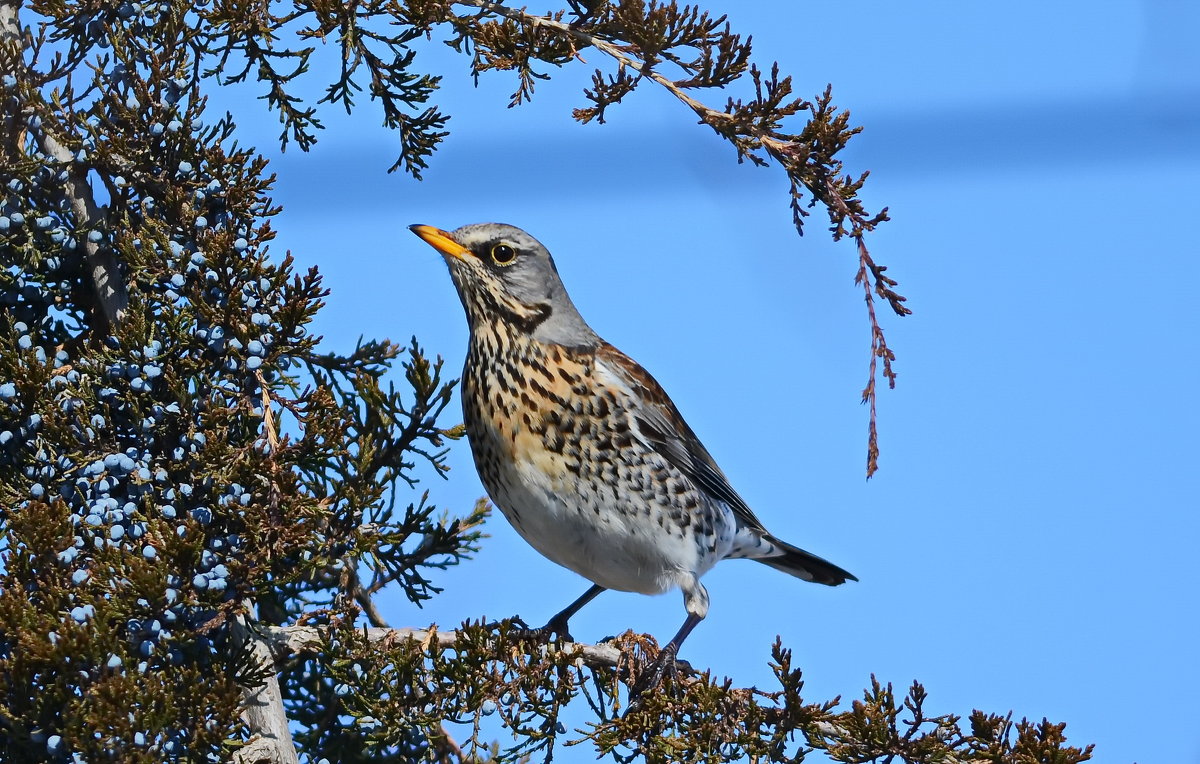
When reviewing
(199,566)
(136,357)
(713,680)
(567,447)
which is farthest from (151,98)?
(713,680)

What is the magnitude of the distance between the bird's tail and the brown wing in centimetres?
34

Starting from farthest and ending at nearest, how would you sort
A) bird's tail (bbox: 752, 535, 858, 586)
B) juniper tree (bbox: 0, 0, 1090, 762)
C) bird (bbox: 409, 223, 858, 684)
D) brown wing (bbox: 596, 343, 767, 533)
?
bird's tail (bbox: 752, 535, 858, 586)
brown wing (bbox: 596, 343, 767, 533)
bird (bbox: 409, 223, 858, 684)
juniper tree (bbox: 0, 0, 1090, 762)

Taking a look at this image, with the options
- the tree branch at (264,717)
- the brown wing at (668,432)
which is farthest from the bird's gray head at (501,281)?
the tree branch at (264,717)

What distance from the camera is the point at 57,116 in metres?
3.51

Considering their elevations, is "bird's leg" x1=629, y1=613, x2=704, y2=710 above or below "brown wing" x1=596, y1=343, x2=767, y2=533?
below

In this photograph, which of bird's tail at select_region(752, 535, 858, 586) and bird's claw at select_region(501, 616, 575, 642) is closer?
bird's claw at select_region(501, 616, 575, 642)

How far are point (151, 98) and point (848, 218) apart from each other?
186 centimetres

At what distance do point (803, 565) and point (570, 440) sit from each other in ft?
5.41

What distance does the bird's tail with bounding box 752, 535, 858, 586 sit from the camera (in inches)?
221

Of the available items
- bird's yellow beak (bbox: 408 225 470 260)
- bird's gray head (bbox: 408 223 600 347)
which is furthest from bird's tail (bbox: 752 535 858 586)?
bird's yellow beak (bbox: 408 225 470 260)

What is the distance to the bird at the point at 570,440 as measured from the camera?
4473mm

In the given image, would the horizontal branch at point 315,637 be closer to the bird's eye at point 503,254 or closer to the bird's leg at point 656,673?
the bird's leg at point 656,673

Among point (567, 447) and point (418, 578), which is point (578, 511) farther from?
point (418, 578)

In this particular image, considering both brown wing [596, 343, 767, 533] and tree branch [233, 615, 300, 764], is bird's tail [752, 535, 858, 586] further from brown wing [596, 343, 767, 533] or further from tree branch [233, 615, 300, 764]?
tree branch [233, 615, 300, 764]
